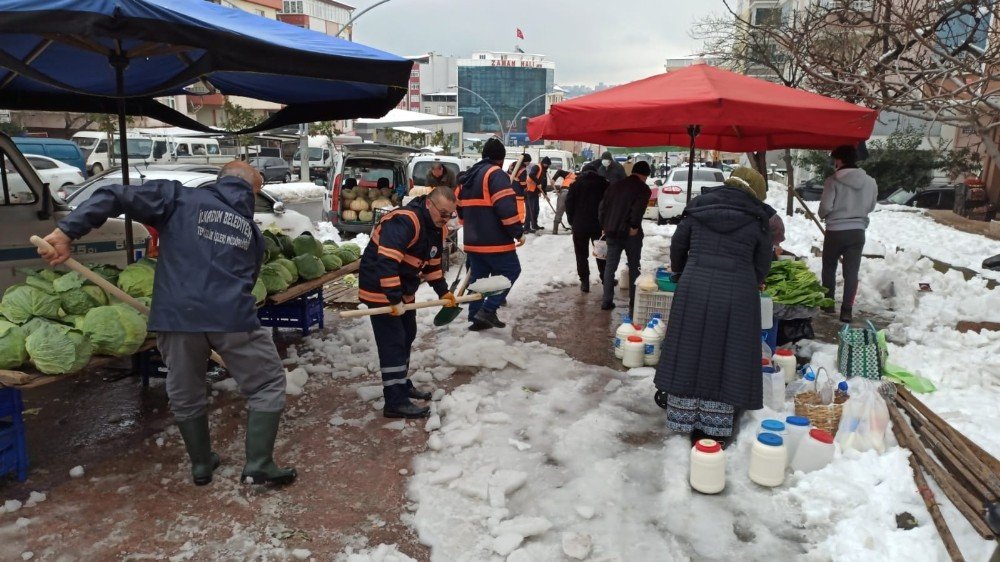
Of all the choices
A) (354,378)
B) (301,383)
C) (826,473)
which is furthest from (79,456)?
(826,473)

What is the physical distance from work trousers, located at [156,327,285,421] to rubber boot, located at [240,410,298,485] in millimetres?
53

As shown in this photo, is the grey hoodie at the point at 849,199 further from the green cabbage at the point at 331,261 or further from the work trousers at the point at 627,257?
the green cabbage at the point at 331,261

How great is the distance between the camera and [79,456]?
13.1 ft

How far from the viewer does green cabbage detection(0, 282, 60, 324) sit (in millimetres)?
3586

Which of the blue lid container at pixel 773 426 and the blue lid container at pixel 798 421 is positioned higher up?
the blue lid container at pixel 798 421

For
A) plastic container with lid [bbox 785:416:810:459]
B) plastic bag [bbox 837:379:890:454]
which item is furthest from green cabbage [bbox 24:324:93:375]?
plastic bag [bbox 837:379:890:454]

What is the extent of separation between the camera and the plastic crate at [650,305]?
6242mm

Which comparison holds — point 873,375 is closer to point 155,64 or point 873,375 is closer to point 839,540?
point 839,540

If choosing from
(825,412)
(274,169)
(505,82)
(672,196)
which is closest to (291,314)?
(825,412)

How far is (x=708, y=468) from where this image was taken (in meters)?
3.66

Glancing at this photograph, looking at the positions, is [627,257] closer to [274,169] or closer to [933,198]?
[933,198]

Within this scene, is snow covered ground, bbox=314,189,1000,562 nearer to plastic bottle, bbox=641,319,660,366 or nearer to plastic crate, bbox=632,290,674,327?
plastic bottle, bbox=641,319,660,366

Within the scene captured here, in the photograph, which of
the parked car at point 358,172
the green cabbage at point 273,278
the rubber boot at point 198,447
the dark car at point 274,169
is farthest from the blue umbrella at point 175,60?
the dark car at point 274,169

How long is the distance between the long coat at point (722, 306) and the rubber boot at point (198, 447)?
279 cm
